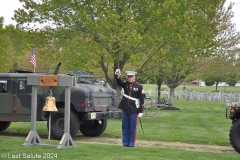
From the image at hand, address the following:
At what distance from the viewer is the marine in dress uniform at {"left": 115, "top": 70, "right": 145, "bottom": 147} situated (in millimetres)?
12250

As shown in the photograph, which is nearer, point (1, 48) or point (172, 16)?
point (172, 16)

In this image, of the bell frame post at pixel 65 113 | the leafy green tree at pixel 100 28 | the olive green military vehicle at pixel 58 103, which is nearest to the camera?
the bell frame post at pixel 65 113

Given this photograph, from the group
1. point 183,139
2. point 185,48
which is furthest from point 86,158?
point 185,48

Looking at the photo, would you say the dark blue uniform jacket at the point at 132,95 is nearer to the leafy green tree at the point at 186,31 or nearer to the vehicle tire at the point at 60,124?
the vehicle tire at the point at 60,124

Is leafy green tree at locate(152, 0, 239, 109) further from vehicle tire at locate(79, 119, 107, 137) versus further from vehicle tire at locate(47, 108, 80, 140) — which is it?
vehicle tire at locate(47, 108, 80, 140)

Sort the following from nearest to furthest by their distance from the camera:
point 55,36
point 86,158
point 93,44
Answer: point 86,158 → point 93,44 → point 55,36

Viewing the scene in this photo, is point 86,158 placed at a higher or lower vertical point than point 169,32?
lower

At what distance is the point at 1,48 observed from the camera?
37.3 metres

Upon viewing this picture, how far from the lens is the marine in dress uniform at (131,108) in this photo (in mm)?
12250

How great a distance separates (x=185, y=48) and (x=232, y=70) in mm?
15212

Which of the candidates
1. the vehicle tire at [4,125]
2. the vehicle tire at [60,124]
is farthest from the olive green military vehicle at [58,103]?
the vehicle tire at [4,125]

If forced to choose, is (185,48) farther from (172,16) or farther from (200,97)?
(200,97)

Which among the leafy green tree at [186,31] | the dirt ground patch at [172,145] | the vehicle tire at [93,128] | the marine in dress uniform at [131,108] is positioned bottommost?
the dirt ground patch at [172,145]

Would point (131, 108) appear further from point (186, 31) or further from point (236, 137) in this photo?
point (186, 31)
